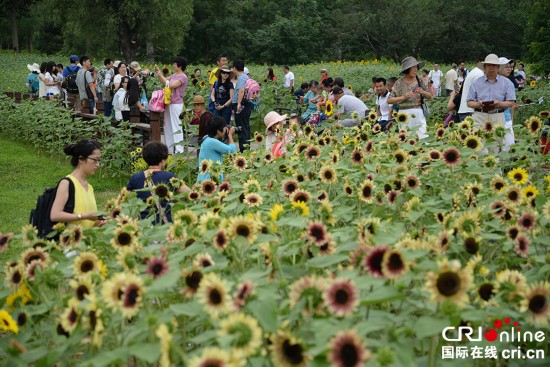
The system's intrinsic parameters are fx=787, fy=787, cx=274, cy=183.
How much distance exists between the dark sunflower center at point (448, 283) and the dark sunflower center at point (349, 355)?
402mm

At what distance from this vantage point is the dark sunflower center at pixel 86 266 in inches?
118

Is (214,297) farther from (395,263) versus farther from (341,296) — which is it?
(395,263)

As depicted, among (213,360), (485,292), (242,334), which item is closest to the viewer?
(213,360)

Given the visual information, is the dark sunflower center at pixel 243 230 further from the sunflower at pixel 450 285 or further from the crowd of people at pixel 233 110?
the crowd of people at pixel 233 110

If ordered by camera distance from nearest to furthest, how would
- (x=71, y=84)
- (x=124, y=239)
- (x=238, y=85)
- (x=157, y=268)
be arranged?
1. (x=157, y=268)
2. (x=124, y=239)
3. (x=238, y=85)
4. (x=71, y=84)

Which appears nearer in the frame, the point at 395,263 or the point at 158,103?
the point at 395,263

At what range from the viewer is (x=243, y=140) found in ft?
39.2

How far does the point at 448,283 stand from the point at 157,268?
1.03 meters

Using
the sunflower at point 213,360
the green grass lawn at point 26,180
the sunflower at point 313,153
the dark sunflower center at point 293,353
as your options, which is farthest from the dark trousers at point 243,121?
the sunflower at point 213,360

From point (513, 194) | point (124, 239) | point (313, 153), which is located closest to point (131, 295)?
point (124, 239)

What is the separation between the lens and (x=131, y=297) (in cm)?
252

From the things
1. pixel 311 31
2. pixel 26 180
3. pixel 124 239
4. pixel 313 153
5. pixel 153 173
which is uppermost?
pixel 311 31

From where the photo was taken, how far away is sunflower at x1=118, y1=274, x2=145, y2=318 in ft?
8.20

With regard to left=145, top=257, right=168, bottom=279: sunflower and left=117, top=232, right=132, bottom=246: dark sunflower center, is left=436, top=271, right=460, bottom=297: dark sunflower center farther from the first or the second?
left=117, top=232, right=132, bottom=246: dark sunflower center
